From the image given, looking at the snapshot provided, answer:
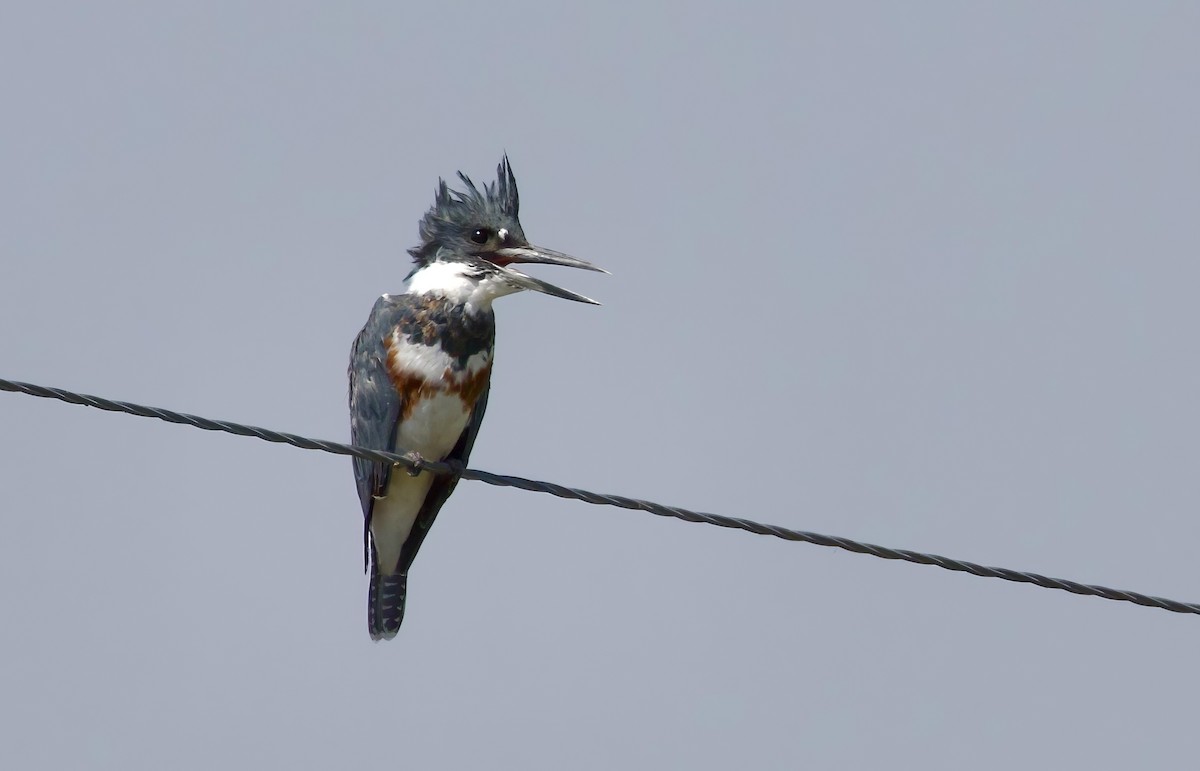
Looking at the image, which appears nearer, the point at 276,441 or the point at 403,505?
the point at 276,441

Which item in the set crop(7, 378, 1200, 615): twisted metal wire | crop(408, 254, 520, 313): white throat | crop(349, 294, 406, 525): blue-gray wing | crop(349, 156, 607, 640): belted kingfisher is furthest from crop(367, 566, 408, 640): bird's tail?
crop(7, 378, 1200, 615): twisted metal wire

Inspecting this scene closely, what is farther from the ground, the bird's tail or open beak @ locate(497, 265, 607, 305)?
open beak @ locate(497, 265, 607, 305)

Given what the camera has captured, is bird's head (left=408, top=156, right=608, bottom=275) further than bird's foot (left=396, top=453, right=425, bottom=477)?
Yes

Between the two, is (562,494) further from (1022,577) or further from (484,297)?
(484,297)

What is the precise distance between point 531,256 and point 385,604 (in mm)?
1809

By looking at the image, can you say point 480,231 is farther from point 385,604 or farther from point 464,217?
point 385,604

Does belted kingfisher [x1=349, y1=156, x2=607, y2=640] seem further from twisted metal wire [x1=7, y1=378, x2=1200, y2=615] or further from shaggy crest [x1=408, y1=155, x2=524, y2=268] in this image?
twisted metal wire [x1=7, y1=378, x2=1200, y2=615]

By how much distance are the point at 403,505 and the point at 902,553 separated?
11.2 ft

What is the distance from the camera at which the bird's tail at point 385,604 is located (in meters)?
7.96

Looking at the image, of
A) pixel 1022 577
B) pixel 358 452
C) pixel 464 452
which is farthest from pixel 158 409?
pixel 464 452

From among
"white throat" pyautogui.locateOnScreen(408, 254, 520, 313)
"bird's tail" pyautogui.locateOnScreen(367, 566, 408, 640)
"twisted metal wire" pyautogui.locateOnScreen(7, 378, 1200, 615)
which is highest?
"white throat" pyautogui.locateOnScreen(408, 254, 520, 313)

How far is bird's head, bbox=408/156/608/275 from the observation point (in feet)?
24.9

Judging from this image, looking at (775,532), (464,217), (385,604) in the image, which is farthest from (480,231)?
(775,532)

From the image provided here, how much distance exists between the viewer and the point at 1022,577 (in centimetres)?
490
